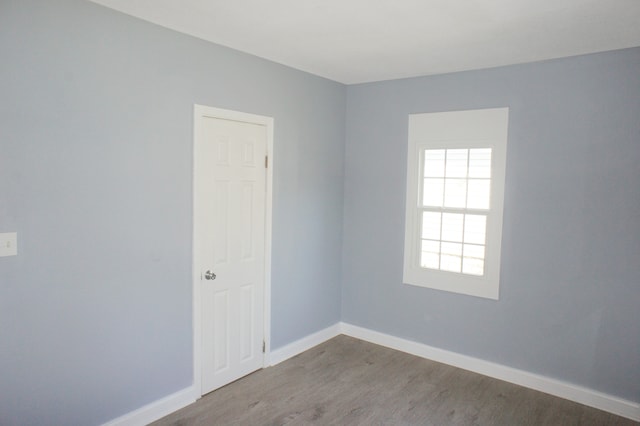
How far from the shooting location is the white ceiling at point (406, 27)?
2289mm

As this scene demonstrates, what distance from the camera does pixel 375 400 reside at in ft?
10.3

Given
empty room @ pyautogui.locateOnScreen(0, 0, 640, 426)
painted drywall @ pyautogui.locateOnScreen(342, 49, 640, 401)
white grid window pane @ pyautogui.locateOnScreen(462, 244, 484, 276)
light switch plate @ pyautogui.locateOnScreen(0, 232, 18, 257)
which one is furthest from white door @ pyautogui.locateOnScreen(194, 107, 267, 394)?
white grid window pane @ pyautogui.locateOnScreen(462, 244, 484, 276)

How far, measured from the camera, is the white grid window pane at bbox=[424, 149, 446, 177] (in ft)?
12.3

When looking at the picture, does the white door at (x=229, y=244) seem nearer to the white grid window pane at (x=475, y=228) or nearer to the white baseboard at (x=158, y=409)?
the white baseboard at (x=158, y=409)

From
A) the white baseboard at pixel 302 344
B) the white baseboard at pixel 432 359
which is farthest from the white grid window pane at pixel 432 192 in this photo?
the white baseboard at pixel 302 344

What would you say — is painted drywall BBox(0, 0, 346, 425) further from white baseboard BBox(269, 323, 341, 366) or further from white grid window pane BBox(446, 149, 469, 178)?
white grid window pane BBox(446, 149, 469, 178)

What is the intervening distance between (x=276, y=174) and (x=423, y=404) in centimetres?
216

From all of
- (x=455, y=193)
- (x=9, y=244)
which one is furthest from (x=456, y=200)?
(x=9, y=244)

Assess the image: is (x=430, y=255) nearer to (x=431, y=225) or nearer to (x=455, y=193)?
(x=431, y=225)

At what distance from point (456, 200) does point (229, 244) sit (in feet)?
6.55

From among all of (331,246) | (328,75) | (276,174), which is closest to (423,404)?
(331,246)

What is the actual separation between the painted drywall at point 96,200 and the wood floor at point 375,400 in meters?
0.47

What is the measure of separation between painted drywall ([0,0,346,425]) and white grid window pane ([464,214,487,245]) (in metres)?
2.08

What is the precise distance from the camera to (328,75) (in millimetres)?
3949
